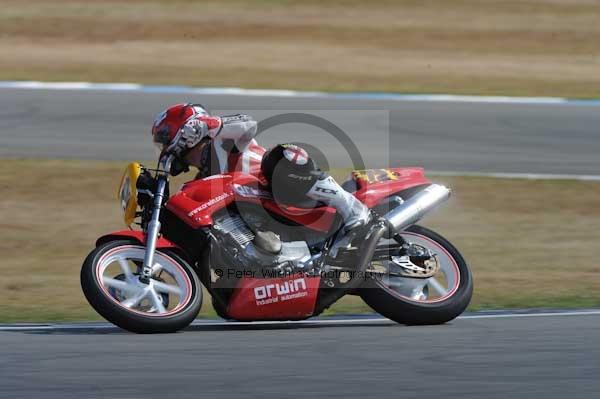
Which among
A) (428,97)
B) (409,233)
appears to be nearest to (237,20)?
(428,97)

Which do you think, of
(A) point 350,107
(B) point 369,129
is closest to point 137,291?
(B) point 369,129

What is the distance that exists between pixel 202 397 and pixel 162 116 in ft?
8.20

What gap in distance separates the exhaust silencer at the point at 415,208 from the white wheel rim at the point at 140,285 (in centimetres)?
133

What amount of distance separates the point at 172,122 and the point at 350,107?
31.9 ft

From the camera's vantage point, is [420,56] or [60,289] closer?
[60,289]

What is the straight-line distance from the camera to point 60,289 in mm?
9227

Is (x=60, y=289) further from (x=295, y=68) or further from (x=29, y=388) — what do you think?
(x=295, y=68)

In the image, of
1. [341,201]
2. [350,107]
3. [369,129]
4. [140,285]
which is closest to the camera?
[140,285]

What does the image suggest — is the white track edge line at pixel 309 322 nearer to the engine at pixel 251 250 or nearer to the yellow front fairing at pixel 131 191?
the engine at pixel 251 250

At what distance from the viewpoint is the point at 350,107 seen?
661 inches

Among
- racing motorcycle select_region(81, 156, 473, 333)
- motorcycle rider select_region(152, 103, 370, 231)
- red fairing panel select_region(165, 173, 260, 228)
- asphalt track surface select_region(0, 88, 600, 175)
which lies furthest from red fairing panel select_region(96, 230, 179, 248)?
asphalt track surface select_region(0, 88, 600, 175)

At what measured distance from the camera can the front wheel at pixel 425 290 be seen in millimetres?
7227

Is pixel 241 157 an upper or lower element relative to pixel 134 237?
upper

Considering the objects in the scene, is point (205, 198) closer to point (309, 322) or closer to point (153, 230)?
point (153, 230)
